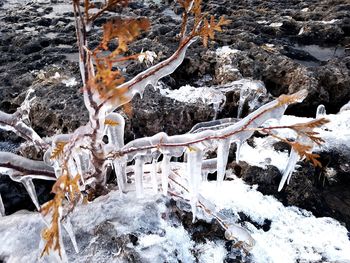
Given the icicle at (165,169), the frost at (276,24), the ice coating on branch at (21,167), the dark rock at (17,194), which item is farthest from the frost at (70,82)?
the frost at (276,24)

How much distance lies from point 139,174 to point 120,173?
0.48 feet

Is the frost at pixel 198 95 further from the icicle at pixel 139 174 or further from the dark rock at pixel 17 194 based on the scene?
the dark rock at pixel 17 194

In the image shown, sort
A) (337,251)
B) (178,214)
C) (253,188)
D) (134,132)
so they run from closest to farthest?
1. (337,251)
2. (178,214)
3. (253,188)
4. (134,132)

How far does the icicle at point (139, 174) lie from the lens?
227cm

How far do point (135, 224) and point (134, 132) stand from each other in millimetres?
1062

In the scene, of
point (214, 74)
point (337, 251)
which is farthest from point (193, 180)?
point (214, 74)

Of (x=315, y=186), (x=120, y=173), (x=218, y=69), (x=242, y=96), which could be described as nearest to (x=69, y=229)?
(x=120, y=173)

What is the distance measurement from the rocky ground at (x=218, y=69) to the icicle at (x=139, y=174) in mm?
788

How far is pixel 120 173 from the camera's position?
7.82ft

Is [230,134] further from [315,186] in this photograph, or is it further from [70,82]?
[70,82]

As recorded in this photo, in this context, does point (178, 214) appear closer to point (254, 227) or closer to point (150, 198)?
point (150, 198)

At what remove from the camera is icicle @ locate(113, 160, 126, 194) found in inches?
91.0

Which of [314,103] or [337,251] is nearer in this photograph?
[337,251]

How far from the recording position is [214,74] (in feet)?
13.2
